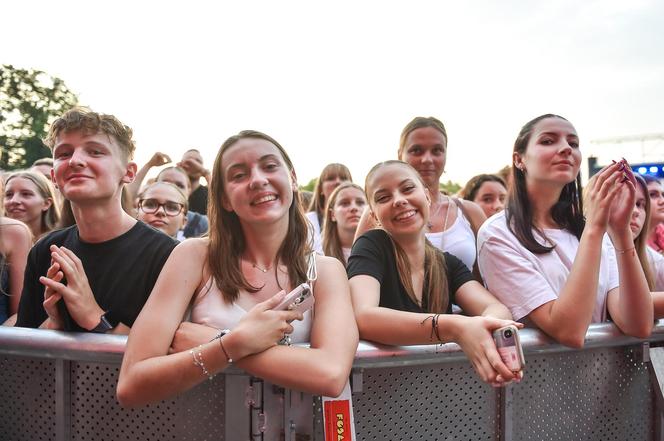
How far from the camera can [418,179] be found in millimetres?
2990

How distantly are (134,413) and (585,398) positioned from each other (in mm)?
1762

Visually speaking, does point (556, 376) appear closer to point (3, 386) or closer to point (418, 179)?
point (418, 179)

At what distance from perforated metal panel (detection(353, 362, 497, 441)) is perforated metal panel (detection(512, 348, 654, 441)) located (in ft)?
0.48

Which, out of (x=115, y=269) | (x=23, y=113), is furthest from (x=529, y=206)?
(x=23, y=113)

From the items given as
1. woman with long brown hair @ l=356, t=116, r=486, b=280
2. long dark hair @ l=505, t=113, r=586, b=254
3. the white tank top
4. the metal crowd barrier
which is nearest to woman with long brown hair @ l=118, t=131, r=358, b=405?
the metal crowd barrier

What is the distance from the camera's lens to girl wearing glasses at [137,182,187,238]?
4371mm

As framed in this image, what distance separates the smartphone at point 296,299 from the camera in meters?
1.93

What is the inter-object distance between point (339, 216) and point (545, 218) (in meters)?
2.38

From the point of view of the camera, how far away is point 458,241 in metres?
3.56

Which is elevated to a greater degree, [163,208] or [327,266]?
[163,208]

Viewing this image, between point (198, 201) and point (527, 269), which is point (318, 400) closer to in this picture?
point (527, 269)

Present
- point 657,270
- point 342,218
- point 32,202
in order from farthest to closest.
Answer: point 342,218
point 32,202
point 657,270

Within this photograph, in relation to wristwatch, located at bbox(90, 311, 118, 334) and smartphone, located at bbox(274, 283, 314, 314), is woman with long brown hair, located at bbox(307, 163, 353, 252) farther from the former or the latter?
smartphone, located at bbox(274, 283, 314, 314)

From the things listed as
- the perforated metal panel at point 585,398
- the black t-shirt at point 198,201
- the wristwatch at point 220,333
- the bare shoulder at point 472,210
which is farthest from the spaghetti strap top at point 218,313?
the black t-shirt at point 198,201
